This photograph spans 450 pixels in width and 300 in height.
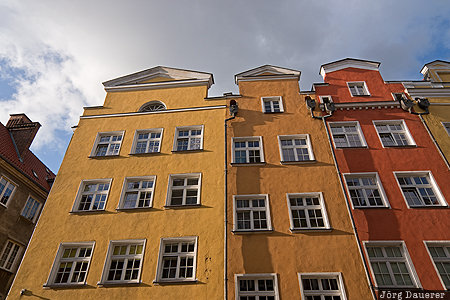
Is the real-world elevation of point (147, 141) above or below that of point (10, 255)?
above

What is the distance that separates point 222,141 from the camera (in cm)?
1905

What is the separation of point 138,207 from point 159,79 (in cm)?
1134

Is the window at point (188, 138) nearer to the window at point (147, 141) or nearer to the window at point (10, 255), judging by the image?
the window at point (147, 141)

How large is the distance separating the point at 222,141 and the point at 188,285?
8.86 m

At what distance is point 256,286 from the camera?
540 inches

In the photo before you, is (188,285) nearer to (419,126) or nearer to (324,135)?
(324,135)

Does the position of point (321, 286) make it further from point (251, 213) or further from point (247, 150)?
point (247, 150)

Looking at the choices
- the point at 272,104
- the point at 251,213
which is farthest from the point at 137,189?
the point at 272,104

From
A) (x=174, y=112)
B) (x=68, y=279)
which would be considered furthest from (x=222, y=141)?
(x=68, y=279)

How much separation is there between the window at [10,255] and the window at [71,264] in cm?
905

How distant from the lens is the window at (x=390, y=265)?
13.3 meters

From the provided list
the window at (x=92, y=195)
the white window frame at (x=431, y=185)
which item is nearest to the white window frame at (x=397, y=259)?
the white window frame at (x=431, y=185)

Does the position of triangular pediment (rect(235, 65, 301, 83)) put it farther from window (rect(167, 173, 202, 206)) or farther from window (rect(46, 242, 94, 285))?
window (rect(46, 242, 94, 285))

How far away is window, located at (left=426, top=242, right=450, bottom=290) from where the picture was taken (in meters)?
13.2
